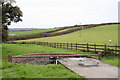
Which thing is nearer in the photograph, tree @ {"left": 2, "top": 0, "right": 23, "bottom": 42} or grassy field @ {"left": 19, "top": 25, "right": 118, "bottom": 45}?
tree @ {"left": 2, "top": 0, "right": 23, "bottom": 42}

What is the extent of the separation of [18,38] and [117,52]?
148 ft

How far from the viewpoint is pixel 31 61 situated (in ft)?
59.5

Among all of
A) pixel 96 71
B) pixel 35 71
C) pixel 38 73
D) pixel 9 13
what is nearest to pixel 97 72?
pixel 96 71

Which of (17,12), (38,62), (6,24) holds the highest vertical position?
(17,12)

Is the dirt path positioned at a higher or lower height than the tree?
lower

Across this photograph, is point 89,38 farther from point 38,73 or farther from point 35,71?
point 38,73

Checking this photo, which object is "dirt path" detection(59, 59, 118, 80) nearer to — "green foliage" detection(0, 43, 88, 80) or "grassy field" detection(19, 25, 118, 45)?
"green foliage" detection(0, 43, 88, 80)

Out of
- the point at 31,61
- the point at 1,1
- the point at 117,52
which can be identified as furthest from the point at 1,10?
the point at 117,52

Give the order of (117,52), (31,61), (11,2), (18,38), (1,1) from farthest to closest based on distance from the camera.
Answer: (18,38), (11,2), (1,1), (117,52), (31,61)

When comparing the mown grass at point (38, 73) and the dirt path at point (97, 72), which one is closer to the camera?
the mown grass at point (38, 73)

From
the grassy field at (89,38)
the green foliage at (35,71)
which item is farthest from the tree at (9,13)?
the grassy field at (89,38)

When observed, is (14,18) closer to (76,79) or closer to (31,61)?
(31,61)

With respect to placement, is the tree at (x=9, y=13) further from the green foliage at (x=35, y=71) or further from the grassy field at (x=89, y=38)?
the grassy field at (x=89, y=38)

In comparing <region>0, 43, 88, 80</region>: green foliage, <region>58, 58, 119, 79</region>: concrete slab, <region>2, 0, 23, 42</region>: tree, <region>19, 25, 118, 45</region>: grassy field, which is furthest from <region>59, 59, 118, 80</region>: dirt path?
<region>19, 25, 118, 45</region>: grassy field
